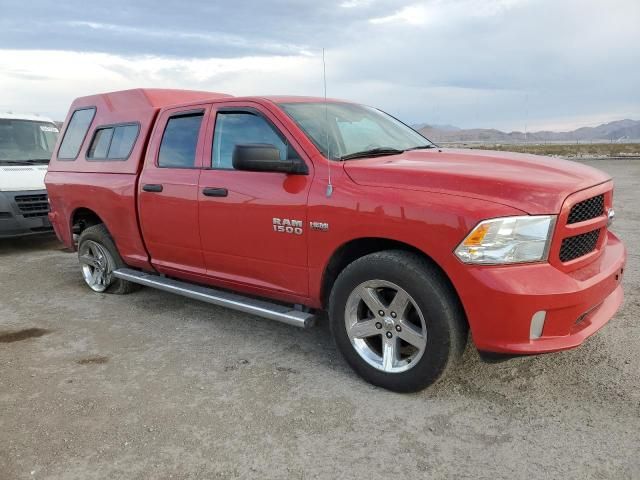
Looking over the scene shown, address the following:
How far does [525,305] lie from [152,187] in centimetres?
322

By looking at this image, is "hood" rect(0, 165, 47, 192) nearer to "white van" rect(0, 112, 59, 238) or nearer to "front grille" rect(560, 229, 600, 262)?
"white van" rect(0, 112, 59, 238)

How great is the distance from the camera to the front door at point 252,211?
11.7ft

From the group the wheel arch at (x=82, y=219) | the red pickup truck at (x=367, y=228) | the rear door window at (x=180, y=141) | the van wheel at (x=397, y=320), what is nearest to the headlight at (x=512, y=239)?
the red pickup truck at (x=367, y=228)

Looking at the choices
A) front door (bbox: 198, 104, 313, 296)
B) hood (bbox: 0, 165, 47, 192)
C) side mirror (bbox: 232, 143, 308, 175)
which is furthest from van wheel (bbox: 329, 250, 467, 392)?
hood (bbox: 0, 165, 47, 192)

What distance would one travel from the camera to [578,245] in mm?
2979

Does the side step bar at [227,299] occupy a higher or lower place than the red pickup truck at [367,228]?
lower

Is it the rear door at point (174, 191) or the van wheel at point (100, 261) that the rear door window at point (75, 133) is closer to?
the van wheel at point (100, 261)

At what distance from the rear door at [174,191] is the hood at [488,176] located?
149 centimetres

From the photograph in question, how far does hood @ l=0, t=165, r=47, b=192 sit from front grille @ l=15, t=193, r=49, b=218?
14 cm

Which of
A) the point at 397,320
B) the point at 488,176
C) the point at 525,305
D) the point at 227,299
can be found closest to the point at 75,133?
the point at 227,299

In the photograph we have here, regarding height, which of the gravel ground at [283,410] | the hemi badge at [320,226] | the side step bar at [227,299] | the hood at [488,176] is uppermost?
the hood at [488,176]

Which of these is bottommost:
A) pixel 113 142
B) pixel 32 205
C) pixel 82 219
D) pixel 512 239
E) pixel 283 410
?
pixel 283 410

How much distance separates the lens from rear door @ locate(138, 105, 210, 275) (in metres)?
4.26

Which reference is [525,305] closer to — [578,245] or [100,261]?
[578,245]
